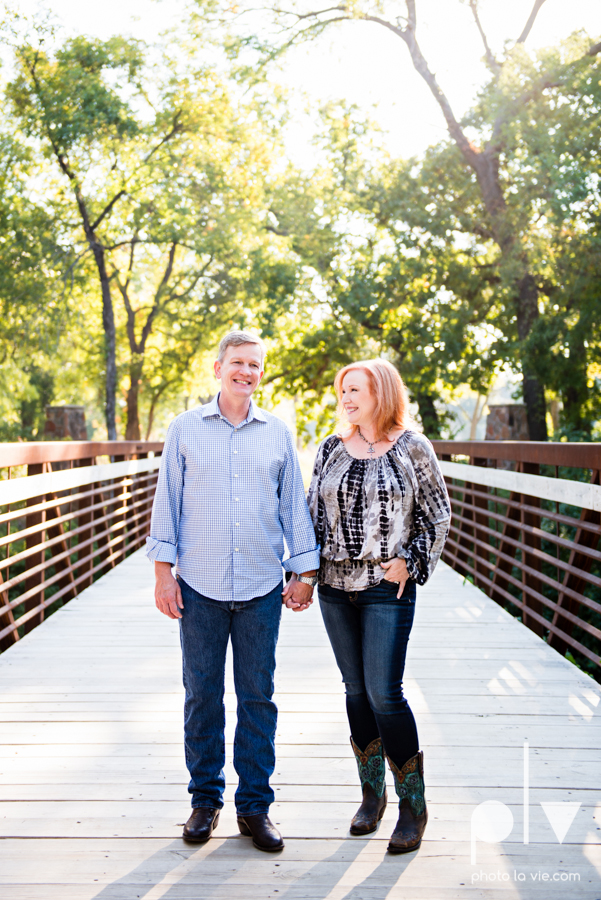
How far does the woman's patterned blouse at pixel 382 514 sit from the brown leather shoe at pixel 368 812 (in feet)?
2.29

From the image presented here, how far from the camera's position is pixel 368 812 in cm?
280

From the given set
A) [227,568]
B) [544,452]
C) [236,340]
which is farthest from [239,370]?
[544,452]

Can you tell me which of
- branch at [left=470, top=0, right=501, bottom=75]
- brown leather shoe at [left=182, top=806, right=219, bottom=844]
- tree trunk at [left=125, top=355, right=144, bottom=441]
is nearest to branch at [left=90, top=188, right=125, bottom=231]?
tree trunk at [left=125, top=355, right=144, bottom=441]

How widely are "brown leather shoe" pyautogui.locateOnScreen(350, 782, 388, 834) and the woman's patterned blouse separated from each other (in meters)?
0.70

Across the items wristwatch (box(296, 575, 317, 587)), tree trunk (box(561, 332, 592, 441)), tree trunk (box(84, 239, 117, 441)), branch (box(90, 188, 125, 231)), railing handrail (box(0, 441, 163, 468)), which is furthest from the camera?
tree trunk (box(84, 239, 117, 441))

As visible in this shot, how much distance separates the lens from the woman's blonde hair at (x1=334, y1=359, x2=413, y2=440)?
2.76m

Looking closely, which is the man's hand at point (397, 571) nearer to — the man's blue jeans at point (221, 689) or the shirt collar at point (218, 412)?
the man's blue jeans at point (221, 689)

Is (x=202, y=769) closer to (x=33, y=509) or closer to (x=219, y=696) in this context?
(x=219, y=696)

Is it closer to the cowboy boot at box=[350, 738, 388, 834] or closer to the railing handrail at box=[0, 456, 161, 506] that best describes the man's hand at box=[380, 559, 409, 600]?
the cowboy boot at box=[350, 738, 388, 834]

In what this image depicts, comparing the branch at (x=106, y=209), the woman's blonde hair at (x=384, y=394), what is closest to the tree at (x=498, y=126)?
the branch at (x=106, y=209)

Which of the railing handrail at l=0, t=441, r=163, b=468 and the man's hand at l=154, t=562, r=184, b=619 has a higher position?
Result: the railing handrail at l=0, t=441, r=163, b=468

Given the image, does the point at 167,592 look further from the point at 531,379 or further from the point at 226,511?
the point at 531,379

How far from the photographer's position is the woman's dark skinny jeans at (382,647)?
105 inches

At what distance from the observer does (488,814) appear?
2.88 m
